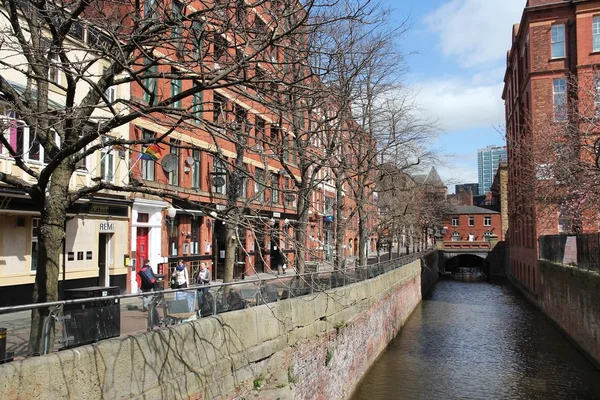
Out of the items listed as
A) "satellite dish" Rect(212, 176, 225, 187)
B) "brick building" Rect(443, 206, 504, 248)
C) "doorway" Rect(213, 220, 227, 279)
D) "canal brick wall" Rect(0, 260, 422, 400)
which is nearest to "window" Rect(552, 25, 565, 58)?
"satellite dish" Rect(212, 176, 225, 187)

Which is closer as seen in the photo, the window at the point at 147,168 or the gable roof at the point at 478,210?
the window at the point at 147,168

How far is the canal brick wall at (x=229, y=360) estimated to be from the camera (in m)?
4.96

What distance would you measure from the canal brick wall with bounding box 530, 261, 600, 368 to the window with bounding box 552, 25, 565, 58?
14.4 metres

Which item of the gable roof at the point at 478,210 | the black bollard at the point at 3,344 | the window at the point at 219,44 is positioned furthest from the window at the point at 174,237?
the gable roof at the point at 478,210

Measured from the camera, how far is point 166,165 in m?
19.2

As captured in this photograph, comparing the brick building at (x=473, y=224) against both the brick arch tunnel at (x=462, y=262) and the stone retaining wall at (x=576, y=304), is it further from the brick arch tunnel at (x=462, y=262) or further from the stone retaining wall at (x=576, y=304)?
the stone retaining wall at (x=576, y=304)

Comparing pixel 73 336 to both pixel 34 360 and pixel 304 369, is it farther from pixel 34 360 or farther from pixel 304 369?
pixel 304 369

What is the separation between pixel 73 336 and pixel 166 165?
14039mm

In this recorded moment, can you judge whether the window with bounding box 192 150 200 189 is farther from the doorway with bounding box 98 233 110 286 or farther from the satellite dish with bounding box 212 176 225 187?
the doorway with bounding box 98 233 110 286

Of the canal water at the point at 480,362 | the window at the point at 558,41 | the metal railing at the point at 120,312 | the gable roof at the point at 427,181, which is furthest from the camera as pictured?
the window at the point at 558,41

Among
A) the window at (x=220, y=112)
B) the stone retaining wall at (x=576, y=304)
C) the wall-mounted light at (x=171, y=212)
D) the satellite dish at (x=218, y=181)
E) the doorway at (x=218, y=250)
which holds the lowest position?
the stone retaining wall at (x=576, y=304)

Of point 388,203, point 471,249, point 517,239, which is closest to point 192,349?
point 388,203

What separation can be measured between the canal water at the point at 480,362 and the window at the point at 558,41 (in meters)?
16.8

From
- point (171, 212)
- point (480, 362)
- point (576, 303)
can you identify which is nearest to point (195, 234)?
point (171, 212)
